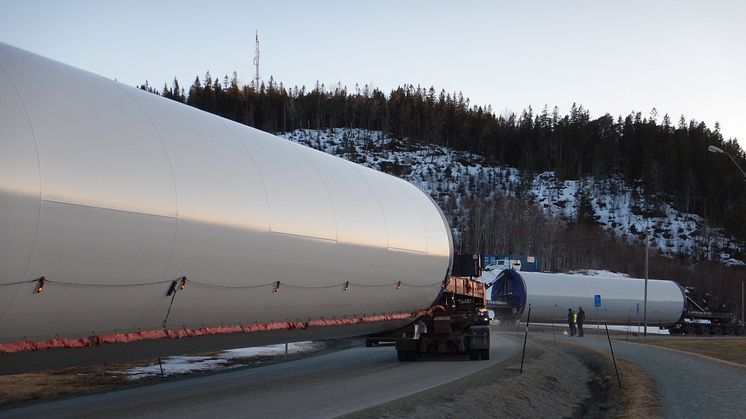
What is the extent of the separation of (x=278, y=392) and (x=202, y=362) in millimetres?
6572

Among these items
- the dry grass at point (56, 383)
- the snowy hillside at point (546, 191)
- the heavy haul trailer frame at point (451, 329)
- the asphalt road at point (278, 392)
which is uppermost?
the snowy hillside at point (546, 191)

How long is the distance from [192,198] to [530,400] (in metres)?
8.67

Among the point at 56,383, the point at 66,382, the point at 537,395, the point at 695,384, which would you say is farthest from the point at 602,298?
the point at 56,383

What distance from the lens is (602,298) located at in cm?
5516

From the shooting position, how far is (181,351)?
37.8ft

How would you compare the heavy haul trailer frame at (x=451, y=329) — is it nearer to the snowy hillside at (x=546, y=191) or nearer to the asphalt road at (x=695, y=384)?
the asphalt road at (x=695, y=384)

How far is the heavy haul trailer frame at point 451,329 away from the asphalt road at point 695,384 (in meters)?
4.79

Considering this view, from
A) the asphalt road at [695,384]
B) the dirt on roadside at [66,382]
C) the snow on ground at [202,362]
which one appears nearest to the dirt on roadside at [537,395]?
the asphalt road at [695,384]

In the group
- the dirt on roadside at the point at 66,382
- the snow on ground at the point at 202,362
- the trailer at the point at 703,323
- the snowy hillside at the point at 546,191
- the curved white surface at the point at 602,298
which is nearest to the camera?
the dirt on roadside at the point at 66,382

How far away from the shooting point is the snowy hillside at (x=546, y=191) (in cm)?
14988

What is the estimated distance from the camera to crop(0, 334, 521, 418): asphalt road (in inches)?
484

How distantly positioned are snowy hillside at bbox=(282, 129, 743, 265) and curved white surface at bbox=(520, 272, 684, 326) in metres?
72.8

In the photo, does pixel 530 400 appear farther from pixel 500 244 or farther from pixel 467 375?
pixel 500 244

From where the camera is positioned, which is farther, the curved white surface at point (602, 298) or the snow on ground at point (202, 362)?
the curved white surface at point (602, 298)
